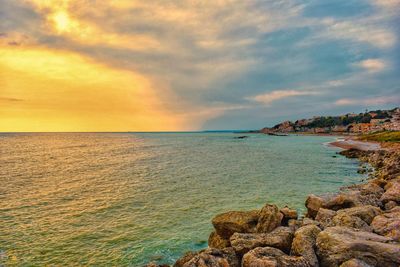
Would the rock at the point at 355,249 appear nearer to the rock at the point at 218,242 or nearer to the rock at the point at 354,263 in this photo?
the rock at the point at 354,263

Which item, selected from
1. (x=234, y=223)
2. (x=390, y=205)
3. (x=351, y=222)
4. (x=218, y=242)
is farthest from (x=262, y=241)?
(x=390, y=205)

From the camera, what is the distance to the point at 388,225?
1162 cm

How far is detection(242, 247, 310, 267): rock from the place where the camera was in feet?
27.9

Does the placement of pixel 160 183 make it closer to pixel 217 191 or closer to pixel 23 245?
pixel 217 191

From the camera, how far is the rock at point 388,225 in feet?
36.1

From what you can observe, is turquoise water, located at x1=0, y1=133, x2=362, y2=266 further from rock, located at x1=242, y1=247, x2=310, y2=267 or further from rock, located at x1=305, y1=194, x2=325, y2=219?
rock, located at x1=242, y1=247, x2=310, y2=267

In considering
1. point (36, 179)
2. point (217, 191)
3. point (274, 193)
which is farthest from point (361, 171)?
point (36, 179)

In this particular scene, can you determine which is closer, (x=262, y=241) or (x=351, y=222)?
(x=262, y=241)

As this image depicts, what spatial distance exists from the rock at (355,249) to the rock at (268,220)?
3.25 metres

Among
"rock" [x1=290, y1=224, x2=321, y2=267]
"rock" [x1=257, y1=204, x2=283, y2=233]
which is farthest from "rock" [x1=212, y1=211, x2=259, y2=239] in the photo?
"rock" [x1=290, y1=224, x2=321, y2=267]

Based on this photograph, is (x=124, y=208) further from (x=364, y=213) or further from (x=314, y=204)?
(x=364, y=213)

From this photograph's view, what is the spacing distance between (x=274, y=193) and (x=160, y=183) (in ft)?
46.0

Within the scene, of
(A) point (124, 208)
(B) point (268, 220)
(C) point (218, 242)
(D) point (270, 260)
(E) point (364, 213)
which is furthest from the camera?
(A) point (124, 208)

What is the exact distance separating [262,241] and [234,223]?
123 inches
